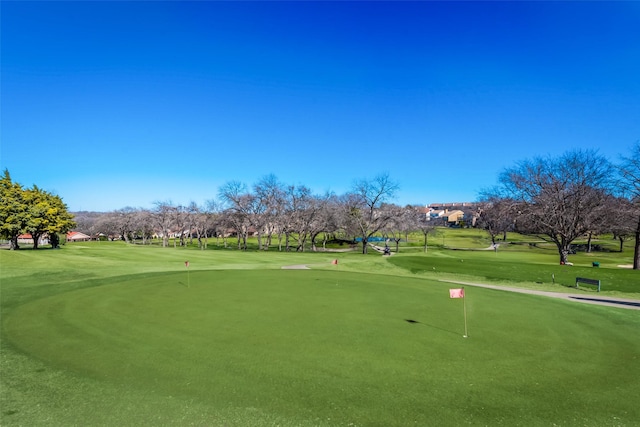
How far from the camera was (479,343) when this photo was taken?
10695 millimetres

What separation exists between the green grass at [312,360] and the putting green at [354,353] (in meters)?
0.05

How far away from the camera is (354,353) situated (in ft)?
32.2

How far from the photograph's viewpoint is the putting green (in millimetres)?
7102

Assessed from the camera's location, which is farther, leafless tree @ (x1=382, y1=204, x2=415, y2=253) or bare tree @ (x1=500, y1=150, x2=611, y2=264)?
leafless tree @ (x1=382, y1=204, x2=415, y2=253)

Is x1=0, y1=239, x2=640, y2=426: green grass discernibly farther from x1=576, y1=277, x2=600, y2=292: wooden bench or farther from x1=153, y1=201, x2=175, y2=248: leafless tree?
x1=153, y1=201, x2=175, y2=248: leafless tree

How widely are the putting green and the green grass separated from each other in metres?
0.05

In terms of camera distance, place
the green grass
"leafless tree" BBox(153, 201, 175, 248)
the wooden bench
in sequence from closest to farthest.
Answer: the green grass → the wooden bench → "leafless tree" BBox(153, 201, 175, 248)

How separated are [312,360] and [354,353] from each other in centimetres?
133

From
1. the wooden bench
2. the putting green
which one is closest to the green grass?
the putting green

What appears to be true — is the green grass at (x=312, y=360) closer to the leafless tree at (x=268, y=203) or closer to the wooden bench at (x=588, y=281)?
the wooden bench at (x=588, y=281)

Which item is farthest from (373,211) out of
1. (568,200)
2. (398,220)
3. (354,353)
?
(354,353)

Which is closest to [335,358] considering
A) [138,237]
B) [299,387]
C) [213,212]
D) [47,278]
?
[299,387]

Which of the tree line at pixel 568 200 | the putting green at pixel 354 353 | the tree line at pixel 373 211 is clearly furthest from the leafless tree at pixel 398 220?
the putting green at pixel 354 353

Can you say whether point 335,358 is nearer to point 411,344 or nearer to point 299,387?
point 299,387
